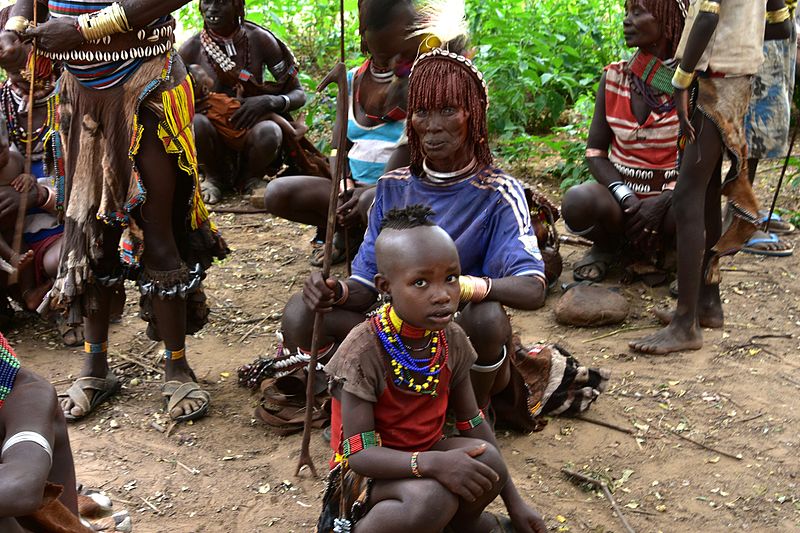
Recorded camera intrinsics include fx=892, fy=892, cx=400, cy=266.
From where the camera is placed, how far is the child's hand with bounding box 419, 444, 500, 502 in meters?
2.29

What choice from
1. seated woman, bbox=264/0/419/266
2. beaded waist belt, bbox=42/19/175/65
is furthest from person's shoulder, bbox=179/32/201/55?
beaded waist belt, bbox=42/19/175/65

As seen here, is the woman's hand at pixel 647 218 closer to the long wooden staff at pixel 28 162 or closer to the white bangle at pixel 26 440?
the long wooden staff at pixel 28 162

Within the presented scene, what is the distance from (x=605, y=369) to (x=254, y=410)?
1.54m

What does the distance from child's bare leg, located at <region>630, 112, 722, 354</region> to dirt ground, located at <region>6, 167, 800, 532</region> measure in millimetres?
84

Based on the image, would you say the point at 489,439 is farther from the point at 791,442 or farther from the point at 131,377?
the point at 131,377

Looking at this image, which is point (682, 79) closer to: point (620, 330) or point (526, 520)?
point (620, 330)

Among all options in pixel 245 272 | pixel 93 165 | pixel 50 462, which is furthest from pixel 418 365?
pixel 245 272

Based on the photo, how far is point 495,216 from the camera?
3041mm

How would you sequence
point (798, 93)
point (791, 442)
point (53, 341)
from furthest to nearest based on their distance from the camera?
A: point (798, 93), point (53, 341), point (791, 442)

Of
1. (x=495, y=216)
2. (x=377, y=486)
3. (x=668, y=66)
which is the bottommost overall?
(x=377, y=486)

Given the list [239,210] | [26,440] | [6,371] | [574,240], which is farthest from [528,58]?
[26,440]

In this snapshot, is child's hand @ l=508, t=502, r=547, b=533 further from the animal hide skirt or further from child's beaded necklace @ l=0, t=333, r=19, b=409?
the animal hide skirt

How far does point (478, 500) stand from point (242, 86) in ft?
14.3

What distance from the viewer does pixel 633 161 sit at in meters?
4.69
